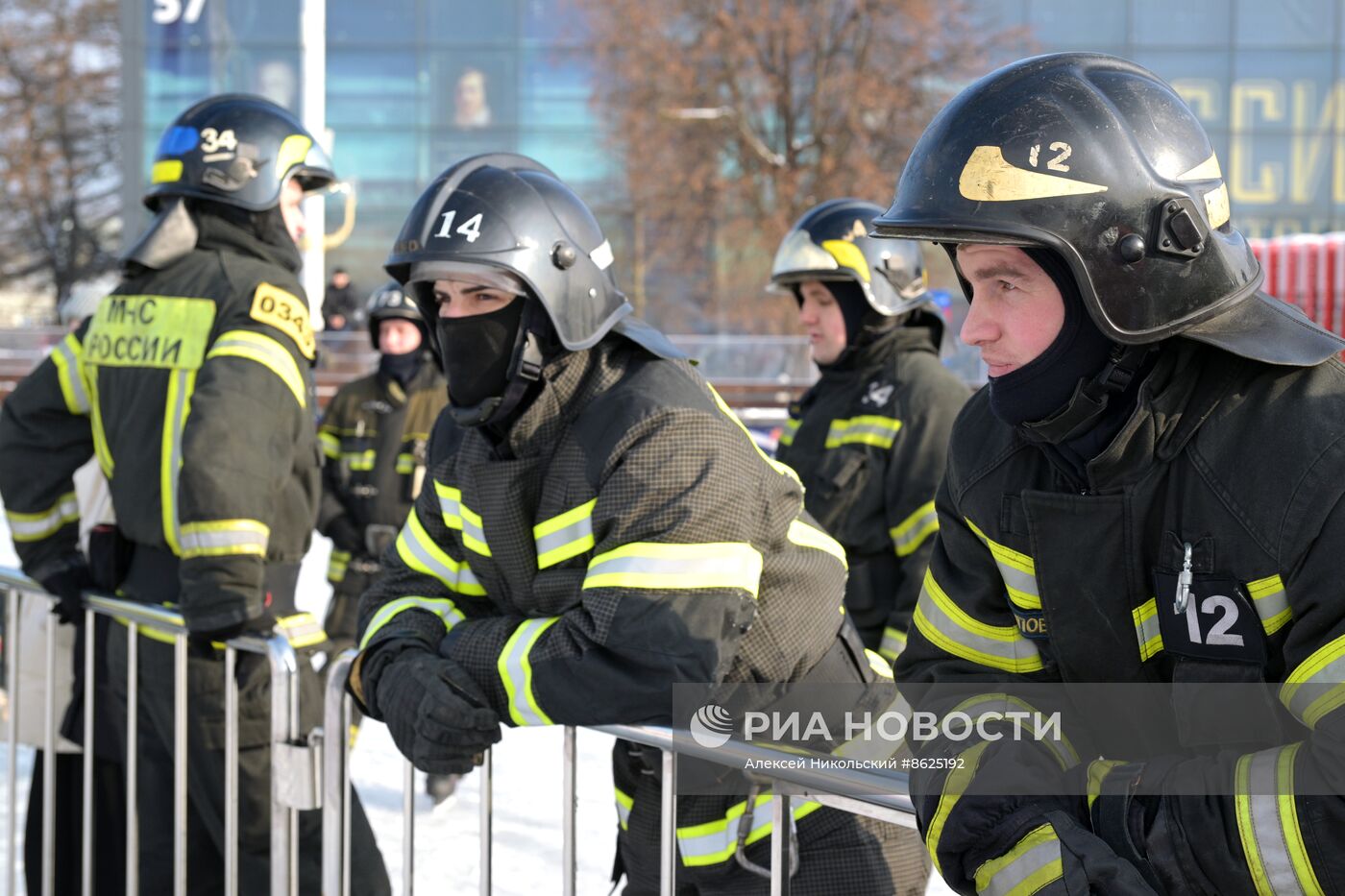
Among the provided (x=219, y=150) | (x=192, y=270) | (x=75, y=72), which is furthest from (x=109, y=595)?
(x=75, y=72)

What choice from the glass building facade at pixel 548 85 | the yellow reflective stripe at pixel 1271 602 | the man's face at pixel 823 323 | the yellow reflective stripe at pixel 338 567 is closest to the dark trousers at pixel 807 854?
the yellow reflective stripe at pixel 1271 602

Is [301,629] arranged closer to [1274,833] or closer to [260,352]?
[260,352]

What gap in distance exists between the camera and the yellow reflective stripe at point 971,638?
205 centimetres

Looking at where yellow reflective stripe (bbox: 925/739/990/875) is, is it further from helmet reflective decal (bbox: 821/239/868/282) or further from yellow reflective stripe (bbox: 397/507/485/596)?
helmet reflective decal (bbox: 821/239/868/282)

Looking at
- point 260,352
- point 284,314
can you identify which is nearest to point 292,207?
point 284,314

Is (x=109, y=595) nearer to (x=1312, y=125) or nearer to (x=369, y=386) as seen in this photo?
(x=369, y=386)

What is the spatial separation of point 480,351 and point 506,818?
8.62 feet

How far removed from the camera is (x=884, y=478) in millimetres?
3998

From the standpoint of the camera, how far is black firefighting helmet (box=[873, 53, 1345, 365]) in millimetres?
1860

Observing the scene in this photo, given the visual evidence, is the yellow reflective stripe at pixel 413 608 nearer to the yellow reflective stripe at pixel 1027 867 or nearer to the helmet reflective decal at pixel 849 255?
the yellow reflective stripe at pixel 1027 867

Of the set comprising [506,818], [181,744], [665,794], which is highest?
[665,794]

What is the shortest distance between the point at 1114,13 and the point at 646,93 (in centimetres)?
1237

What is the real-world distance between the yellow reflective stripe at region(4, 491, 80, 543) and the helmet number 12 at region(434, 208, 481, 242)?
1992 mm

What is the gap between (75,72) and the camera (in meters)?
35.4
